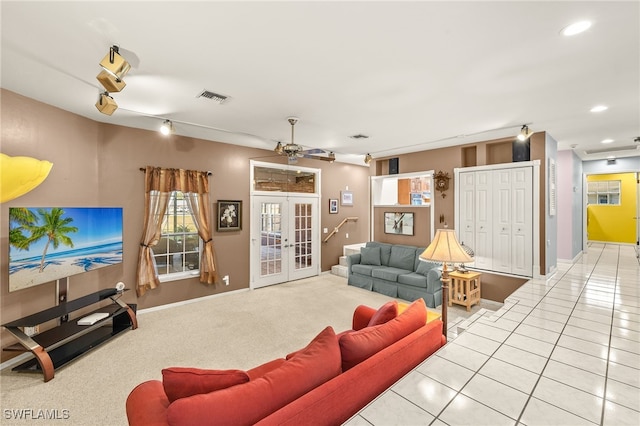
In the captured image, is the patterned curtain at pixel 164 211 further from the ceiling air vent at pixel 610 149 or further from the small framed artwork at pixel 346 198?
the ceiling air vent at pixel 610 149

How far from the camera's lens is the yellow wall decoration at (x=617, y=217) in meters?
8.10

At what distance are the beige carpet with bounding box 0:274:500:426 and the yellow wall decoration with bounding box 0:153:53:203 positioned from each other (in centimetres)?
176

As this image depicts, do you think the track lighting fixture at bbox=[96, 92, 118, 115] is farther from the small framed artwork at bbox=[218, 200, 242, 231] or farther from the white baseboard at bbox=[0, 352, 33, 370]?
the white baseboard at bbox=[0, 352, 33, 370]

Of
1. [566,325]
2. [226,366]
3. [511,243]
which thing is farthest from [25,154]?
[511,243]

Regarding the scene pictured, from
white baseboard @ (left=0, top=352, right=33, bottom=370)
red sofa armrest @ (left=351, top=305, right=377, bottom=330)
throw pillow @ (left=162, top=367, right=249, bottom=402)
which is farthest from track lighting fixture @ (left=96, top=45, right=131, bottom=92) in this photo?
white baseboard @ (left=0, top=352, right=33, bottom=370)

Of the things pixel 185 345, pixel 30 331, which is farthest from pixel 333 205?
pixel 30 331

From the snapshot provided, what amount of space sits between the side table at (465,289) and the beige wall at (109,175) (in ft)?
12.2

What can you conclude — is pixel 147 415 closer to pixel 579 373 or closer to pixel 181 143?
pixel 579 373

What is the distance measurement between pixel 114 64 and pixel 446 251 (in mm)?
3003

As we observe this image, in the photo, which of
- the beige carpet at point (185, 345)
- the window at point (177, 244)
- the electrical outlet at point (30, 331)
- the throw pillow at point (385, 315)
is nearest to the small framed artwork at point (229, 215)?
the window at point (177, 244)

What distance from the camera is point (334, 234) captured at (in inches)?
271

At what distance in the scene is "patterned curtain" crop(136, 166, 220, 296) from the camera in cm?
415

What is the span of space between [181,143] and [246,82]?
2473 millimetres

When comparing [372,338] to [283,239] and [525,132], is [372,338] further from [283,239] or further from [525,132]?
[283,239]
